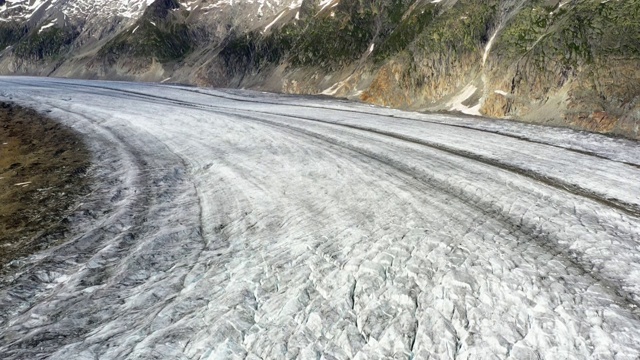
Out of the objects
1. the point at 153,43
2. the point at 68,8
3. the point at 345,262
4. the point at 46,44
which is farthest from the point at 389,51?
the point at 68,8

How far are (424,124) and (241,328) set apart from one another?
11081 millimetres

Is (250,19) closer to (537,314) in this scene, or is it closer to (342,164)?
(342,164)

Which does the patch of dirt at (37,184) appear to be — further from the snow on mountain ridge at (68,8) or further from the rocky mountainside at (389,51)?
the snow on mountain ridge at (68,8)

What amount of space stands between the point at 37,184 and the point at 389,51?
3980 cm

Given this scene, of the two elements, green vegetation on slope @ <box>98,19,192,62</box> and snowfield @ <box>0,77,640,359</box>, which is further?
green vegetation on slope @ <box>98,19,192,62</box>

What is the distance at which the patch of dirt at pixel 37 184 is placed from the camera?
247 inches

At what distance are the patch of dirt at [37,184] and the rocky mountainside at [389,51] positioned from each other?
18702 mm

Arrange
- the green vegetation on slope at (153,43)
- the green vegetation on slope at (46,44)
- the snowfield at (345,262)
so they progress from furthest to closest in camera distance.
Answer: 1. the green vegetation on slope at (46,44)
2. the green vegetation on slope at (153,43)
3. the snowfield at (345,262)

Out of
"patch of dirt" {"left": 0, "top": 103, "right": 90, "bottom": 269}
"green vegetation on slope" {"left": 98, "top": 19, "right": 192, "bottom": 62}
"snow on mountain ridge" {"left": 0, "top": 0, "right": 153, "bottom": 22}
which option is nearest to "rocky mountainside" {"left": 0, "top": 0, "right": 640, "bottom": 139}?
"green vegetation on slope" {"left": 98, "top": 19, "right": 192, "bottom": 62}

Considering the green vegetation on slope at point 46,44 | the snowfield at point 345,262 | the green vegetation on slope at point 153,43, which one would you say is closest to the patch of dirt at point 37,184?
the snowfield at point 345,262

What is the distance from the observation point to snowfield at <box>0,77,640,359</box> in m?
4.36

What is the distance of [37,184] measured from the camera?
27.3 feet

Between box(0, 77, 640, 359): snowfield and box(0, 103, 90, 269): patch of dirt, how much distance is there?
0.37 metres

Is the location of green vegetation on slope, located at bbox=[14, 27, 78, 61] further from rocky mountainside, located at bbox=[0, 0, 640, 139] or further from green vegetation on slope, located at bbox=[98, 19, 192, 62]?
green vegetation on slope, located at bbox=[98, 19, 192, 62]
